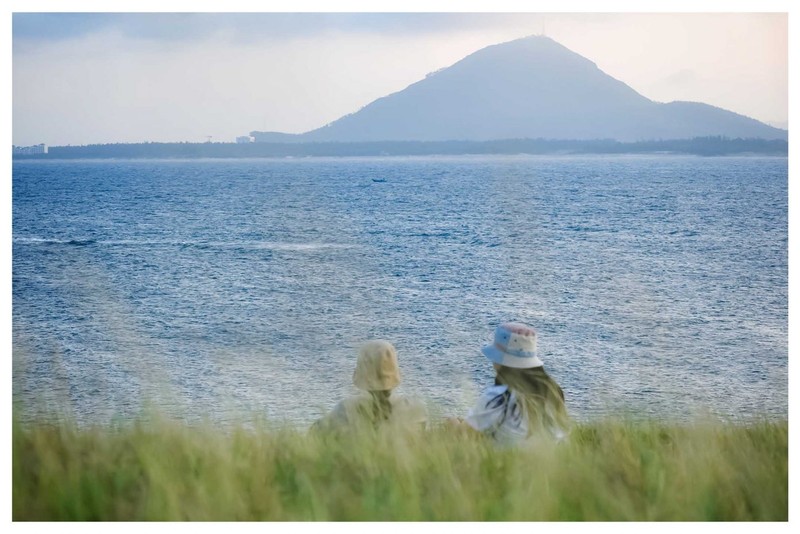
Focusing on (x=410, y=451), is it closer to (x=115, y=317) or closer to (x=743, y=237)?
(x=115, y=317)

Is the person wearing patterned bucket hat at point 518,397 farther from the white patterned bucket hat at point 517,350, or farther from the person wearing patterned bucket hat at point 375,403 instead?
the person wearing patterned bucket hat at point 375,403

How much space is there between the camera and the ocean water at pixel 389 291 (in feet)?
68.1

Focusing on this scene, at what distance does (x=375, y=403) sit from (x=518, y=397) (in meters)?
0.68

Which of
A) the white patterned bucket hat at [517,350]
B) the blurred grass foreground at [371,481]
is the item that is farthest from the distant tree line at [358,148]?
the white patterned bucket hat at [517,350]

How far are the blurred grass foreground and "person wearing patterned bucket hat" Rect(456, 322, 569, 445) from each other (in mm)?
127

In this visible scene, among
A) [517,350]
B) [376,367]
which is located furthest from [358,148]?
[376,367]

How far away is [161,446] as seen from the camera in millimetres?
3732

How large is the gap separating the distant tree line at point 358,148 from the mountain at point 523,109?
507 mm

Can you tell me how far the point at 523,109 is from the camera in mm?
→ 47719

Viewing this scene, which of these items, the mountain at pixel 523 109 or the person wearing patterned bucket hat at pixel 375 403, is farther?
the mountain at pixel 523 109

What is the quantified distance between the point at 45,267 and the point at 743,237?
35.6m

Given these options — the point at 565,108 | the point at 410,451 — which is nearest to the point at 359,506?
the point at 410,451

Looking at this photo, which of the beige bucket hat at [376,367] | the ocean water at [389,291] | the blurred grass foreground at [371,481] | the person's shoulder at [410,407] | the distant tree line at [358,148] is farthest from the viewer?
the distant tree line at [358,148]

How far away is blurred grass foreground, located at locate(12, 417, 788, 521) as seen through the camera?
3.52 meters
